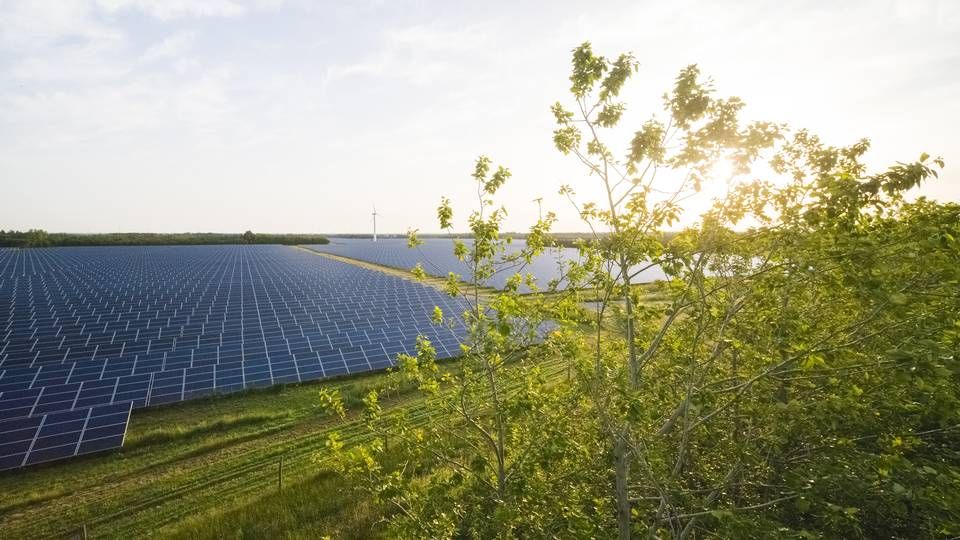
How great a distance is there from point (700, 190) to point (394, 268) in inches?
3181

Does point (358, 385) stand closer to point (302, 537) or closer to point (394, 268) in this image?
point (302, 537)

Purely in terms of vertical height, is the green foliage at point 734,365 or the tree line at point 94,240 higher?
the tree line at point 94,240

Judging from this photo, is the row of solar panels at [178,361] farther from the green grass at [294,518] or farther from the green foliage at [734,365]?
the green foliage at [734,365]

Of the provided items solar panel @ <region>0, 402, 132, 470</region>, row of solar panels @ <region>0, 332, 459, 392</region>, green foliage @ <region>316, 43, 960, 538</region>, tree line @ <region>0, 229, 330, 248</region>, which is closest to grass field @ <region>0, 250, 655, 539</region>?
solar panel @ <region>0, 402, 132, 470</region>

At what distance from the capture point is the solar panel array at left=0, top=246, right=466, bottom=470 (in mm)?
19156

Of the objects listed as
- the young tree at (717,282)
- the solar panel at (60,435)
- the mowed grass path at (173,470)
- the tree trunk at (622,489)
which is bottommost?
the mowed grass path at (173,470)

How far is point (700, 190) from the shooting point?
6590 millimetres

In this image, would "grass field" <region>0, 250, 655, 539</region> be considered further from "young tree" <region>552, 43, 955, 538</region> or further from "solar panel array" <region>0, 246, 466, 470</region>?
"young tree" <region>552, 43, 955, 538</region>

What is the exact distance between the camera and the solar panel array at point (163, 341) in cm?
1916

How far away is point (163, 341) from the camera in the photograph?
91.7 feet

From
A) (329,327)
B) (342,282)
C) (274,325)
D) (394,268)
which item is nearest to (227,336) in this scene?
(274,325)

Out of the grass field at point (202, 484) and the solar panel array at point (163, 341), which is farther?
the solar panel array at point (163, 341)

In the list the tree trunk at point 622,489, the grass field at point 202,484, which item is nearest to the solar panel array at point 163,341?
the grass field at point 202,484

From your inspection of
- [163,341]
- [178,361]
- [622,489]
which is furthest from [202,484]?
[622,489]
